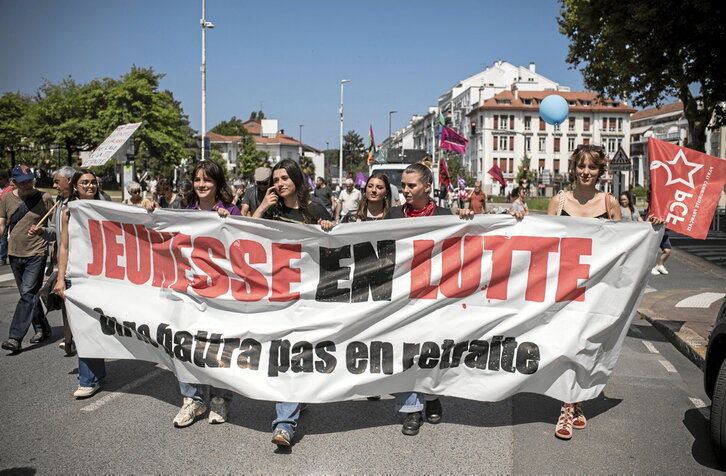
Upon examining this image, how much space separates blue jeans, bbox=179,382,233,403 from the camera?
4.64m

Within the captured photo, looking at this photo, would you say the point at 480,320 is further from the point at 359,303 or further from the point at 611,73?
the point at 611,73

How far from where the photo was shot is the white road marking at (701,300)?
31.0ft

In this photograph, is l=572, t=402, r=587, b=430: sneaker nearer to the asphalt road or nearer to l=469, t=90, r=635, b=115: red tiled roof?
the asphalt road

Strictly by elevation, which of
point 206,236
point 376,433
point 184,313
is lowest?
point 376,433

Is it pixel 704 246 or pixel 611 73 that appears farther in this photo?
pixel 611 73

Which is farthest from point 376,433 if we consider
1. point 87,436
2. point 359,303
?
point 87,436

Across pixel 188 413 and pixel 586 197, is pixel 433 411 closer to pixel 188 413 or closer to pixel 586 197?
pixel 188 413

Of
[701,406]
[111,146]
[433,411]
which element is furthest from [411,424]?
[111,146]

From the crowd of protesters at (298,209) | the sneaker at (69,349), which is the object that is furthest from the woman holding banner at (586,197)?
the sneaker at (69,349)

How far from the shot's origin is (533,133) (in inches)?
3703

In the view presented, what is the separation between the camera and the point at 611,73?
23.4 metres

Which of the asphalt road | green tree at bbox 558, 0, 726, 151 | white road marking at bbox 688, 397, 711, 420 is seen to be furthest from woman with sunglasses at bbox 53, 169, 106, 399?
green tree at bbox 558, 0, 726, 151

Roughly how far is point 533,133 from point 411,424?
9426 cm

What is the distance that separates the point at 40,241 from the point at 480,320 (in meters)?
4.83
